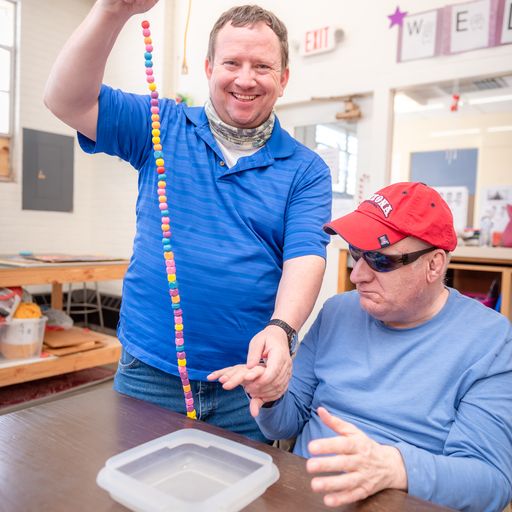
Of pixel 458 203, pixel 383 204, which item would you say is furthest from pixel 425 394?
pixel 458 203

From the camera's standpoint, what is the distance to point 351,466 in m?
0.71

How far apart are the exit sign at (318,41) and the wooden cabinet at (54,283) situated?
2.14 meters

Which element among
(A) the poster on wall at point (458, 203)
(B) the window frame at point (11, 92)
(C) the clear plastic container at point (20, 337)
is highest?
(B) the window frame at point (11, 92)

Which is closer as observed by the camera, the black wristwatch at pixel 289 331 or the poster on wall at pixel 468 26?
the black wristwatch at pixel 289 331

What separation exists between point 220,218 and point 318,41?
3.02 m

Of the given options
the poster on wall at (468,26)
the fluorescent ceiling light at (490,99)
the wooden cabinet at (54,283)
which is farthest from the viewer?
the fluorescent ceiling light at (490,99)

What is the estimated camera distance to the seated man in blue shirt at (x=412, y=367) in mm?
855

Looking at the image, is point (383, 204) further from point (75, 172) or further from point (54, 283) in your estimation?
point (75, 172)

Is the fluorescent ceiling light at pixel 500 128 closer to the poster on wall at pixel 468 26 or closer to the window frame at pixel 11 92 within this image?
the poster on wall at pixel 468 26

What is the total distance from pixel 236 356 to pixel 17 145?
4.44 metres

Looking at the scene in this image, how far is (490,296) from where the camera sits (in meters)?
2.49

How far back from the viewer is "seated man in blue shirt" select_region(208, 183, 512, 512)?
86 centimetres

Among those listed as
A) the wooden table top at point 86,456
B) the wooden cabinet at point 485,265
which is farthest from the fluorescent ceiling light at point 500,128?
the wooden table top at point 86,456

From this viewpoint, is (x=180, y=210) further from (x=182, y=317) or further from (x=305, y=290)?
(x=305, y=290)
